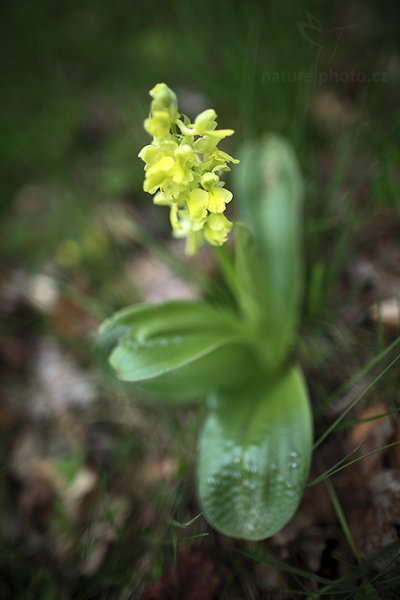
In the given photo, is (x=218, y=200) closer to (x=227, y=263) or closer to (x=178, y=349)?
(x=227, y=263)

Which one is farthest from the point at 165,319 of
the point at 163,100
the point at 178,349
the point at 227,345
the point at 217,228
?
the point at 163,100

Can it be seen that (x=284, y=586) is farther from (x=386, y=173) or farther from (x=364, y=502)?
(x=386, y=173)

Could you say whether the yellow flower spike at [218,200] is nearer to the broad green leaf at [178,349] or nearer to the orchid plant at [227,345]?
the orchid plant at [227,345]

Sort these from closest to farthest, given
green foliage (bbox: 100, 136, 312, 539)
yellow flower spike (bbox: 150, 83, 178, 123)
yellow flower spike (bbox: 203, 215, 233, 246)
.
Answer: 1. yellow flower spike (bbox: 150, 83, 178, 123)
2. yellow flower spike (bbox: 203, 215, 233, 246)
3. green foliage (bbox: 100, 136, 312, 539)

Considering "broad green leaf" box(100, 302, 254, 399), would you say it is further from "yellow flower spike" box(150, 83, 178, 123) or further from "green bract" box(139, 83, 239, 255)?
"yellow flower spike" box(150, 83, 178, 123)

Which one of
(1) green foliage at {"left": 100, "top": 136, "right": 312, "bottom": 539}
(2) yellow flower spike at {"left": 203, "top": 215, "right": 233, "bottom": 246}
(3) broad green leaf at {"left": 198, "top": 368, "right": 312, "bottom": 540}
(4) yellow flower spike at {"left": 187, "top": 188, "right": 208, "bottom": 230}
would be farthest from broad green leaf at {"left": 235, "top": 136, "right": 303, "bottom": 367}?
(4) yellow flower spike at {"left": 187, "top": 188, "right": 208, "bottom": 230}

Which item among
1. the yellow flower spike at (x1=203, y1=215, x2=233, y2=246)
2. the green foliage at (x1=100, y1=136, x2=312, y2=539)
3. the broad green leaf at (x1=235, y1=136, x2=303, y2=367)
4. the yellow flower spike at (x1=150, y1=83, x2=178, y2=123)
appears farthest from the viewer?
the broad green leaf at (x1=235, y1=136, x2=303, y2=367)

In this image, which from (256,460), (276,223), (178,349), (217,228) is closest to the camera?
(217,228)

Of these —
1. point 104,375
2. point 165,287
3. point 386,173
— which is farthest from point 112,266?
point 386,173
